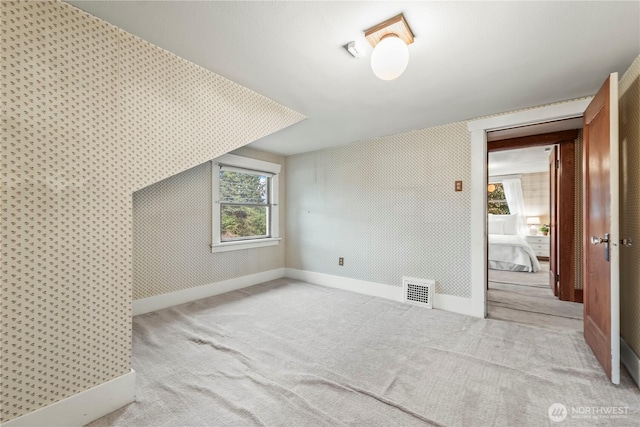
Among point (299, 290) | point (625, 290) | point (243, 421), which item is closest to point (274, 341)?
point (243, 421)

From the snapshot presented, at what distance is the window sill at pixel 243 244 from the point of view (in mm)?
3570

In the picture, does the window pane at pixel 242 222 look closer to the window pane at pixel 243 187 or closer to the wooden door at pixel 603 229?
the window pane at pixel 243 187

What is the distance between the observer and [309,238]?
14.2 feet

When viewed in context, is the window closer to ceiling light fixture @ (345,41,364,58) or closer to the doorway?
ceiling light fixture @ (345,41,364,58)

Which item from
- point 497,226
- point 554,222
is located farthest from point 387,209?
point 497,226

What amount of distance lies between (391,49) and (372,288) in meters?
2.95

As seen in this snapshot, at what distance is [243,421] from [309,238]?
302 cm

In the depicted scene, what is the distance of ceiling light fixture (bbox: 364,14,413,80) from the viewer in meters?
1.37

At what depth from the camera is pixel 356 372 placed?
185cm

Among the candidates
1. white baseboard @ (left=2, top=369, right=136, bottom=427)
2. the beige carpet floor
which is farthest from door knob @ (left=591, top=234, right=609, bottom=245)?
white baseboard @ (left=2, top=369, right=136, bottom=427)

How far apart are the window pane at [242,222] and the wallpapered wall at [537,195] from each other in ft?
22.6

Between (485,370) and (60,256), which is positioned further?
(485,370)

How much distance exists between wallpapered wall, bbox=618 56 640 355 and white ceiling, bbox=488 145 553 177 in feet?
8.80

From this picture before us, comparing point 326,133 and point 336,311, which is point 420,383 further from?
point 326,133
